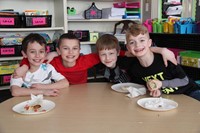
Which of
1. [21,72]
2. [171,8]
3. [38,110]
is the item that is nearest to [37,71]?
[21,72]

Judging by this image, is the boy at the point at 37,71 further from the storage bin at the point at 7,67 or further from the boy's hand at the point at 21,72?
the storage bin at the point at 7,67

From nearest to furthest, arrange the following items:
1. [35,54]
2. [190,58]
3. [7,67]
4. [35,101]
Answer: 1. [35,101]
2. [35,54]
3. [190,58]
4. [7,67]

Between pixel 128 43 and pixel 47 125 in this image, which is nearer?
pixel 47 125

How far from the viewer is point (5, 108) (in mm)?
1116

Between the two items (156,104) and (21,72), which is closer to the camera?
(156,104)

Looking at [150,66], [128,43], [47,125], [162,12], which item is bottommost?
[47,125]

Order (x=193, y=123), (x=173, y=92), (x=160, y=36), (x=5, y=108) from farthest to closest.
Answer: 1. (x=160, y=36)
2. (x=173, y=92)
3. (x=5, y=108)
4. (x=193, y=123)

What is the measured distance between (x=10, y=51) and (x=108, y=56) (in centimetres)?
153

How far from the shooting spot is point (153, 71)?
1.42m

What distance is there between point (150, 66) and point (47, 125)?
744 mm

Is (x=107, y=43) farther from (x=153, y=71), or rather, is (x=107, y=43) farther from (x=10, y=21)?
(x=10, y=21)

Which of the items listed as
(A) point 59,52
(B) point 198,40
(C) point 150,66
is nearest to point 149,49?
(C) point 150,66

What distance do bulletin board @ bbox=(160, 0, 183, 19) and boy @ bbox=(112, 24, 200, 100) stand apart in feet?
5.80

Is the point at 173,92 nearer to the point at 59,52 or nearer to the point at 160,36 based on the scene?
the point at 59,52
